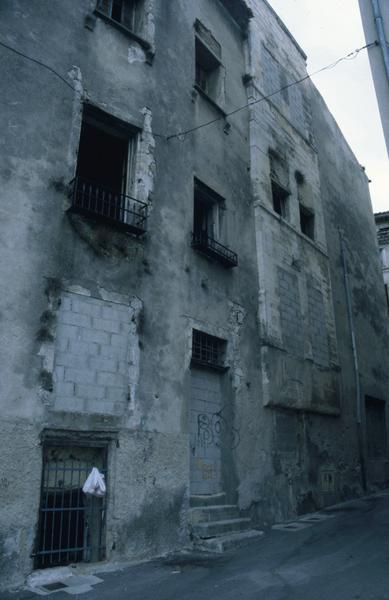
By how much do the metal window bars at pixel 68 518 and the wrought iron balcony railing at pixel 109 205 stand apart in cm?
372

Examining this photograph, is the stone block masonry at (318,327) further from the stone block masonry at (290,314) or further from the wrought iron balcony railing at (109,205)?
the wrought iron balcony railing at (109,205)

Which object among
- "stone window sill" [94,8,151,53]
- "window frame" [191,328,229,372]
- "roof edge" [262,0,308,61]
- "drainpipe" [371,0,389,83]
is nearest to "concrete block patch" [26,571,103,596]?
"window frame" [191,328,229,372]

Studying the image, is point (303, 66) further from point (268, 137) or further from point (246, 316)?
point (246, 316)

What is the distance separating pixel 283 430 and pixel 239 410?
1673 mm

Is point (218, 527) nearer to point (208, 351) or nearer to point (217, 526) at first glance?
point (217, 526)

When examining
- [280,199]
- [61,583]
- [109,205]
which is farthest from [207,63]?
[61,583]

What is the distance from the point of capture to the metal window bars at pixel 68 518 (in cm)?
621

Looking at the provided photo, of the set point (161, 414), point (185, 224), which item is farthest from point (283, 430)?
point (185, 224)

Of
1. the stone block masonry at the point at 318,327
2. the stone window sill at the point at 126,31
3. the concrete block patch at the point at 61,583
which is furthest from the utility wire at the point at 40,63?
the stone block masonry at the point at 318,327

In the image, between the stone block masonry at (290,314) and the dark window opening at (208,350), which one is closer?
the dark window opening at (208,350)

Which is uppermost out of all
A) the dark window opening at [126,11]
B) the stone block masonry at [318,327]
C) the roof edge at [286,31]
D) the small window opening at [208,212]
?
the roof edge at [286,31]

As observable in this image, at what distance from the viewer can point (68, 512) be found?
257 inches

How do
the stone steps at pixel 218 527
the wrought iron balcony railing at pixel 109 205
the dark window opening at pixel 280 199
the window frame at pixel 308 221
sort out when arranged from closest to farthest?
the wrought iron balcony railing at pixel 109 205
the stone steps at pixel 218 527
the dark window opening at pixel 280 199
the window frame at pixel 308 221

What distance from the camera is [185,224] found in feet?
30.8
